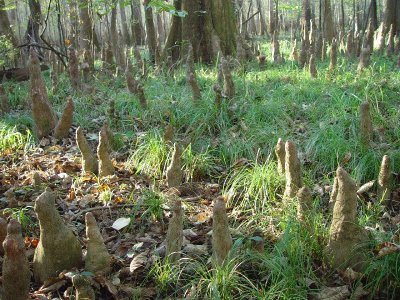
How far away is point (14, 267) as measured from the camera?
2084 millimetres

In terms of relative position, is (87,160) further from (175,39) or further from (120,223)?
(175,39)

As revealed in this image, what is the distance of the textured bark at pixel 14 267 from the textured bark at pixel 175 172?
1516 millimetres

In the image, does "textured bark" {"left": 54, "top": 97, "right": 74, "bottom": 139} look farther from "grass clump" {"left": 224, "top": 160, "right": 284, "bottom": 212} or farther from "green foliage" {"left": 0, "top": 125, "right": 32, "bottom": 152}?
"grass clump" {"left": 224, "top": 160, "right": 284, "bottom": 212}

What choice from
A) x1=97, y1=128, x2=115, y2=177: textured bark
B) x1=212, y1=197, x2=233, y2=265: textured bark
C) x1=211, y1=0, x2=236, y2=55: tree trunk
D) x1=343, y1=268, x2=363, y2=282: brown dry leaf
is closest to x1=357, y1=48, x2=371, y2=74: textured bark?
x1=211, y1=0, x2=236, y2=55: tree trunk

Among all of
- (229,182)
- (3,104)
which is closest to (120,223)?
(229,182)

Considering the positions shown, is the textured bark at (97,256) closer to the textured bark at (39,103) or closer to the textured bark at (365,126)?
the textured bark at (365,126)

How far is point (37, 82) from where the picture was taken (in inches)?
193

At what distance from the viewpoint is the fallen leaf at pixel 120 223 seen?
3.04 meters

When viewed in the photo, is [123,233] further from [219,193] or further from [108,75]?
[108,75]

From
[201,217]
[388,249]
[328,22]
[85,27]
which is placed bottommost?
[201,217]

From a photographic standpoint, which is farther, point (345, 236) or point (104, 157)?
point (104, 157)

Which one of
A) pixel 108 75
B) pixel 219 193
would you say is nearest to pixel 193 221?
pixel 219 193

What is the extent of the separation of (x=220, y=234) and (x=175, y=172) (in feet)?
4.23

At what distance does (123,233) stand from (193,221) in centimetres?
52
